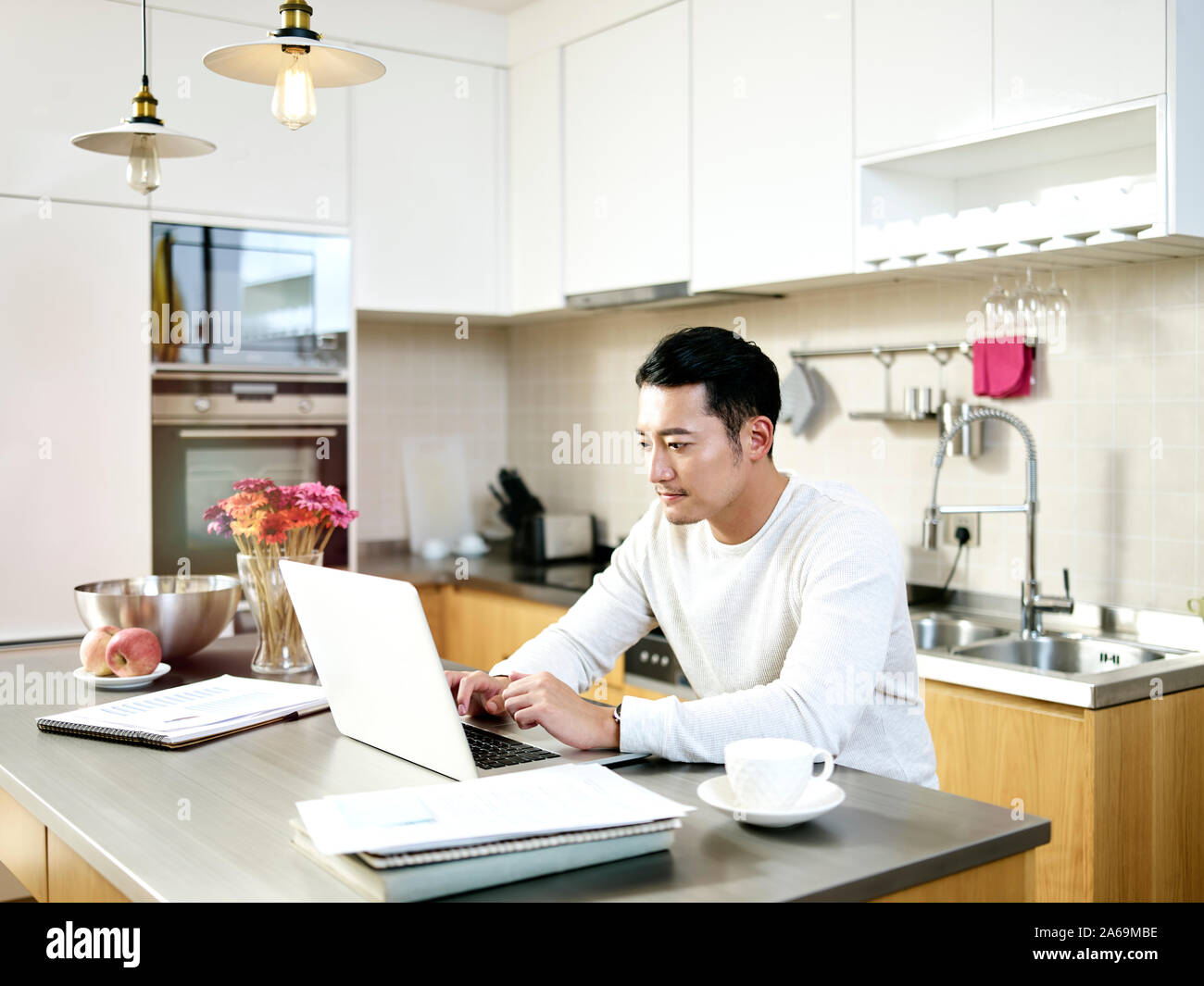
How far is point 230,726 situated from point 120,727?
15cm

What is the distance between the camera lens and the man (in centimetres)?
157

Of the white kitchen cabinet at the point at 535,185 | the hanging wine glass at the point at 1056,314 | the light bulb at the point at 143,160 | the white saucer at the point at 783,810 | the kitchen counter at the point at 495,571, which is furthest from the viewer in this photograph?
the white kitchen cabinet at the point at 535,185

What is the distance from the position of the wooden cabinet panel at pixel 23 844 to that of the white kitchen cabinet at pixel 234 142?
2087mm

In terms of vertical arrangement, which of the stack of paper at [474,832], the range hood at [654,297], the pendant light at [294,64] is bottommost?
the stack of paper at [474,832]

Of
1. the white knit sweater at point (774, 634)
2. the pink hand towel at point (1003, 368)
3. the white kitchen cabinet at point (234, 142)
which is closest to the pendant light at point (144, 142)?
the white knit sweater at point (774, 634)

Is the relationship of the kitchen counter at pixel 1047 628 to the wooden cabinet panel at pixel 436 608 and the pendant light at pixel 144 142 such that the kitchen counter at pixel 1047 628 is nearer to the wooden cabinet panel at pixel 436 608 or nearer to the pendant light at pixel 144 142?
the wooden cabinet panel at pixel 436 608

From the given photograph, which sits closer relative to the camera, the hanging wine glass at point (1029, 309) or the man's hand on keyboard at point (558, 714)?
the man's hand on keyboard at point (558, 714)

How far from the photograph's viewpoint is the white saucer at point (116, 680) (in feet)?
6.68

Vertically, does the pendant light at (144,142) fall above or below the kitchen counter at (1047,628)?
above

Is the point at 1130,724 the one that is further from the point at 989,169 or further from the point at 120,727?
the point at 120,727

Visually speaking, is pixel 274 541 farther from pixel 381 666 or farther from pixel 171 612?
pixel 381 666

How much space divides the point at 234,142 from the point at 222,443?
868 mm

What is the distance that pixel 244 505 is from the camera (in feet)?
6.91

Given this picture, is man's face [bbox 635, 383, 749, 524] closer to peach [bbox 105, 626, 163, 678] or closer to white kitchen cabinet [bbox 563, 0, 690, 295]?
peach [bbox 105, 626, 163, 678]
